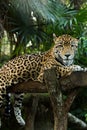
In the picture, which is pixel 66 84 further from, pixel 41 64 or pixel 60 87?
pixel 41 64

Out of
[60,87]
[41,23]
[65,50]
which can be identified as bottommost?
[60,87]

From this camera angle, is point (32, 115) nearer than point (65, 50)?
No

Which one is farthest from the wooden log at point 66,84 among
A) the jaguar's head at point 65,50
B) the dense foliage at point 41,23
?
the dense foliage at point 41,23

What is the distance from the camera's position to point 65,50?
6.00 meters

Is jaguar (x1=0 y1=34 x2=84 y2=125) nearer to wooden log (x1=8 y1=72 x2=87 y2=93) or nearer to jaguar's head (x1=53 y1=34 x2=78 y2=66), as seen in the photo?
jaguar's head (x1=53 y1=34 x2=78 y2=66)

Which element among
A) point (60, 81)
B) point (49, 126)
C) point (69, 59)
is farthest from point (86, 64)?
point (60, 81)

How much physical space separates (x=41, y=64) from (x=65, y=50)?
1.71 ft

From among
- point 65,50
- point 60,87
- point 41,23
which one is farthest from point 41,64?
point 41,23

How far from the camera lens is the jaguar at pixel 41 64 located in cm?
598

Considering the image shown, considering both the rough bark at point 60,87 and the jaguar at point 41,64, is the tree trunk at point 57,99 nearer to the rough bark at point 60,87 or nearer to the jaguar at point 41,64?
the rough bark at point 60,87

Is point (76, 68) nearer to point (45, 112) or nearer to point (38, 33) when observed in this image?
point (45, 112)

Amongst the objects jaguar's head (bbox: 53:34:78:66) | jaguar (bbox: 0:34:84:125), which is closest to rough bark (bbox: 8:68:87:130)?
jaguar (bbox: 0:34:84:125)

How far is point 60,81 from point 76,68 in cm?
57

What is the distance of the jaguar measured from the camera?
5.98 m
